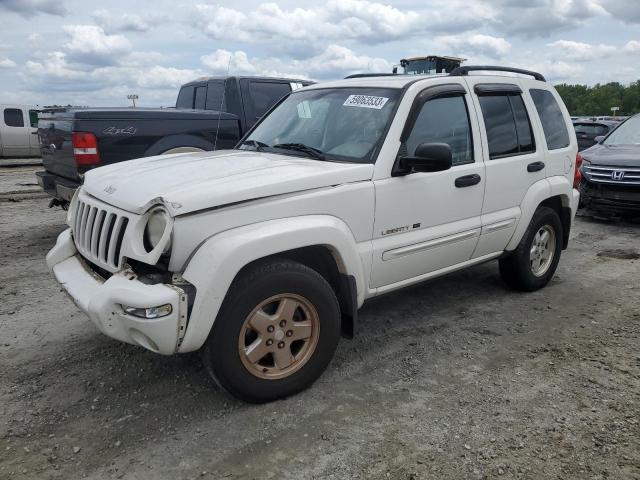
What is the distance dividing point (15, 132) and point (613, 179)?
15.8m

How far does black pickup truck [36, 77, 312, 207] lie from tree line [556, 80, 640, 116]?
91.6 m

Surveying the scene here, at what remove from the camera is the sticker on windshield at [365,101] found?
12.3ft

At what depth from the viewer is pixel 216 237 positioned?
9.12 feet

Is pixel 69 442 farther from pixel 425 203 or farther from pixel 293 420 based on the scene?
pixel 425 203

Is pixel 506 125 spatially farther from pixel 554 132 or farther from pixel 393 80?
pixel 393 80

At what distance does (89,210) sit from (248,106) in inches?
184

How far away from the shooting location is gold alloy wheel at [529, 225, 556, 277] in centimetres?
493

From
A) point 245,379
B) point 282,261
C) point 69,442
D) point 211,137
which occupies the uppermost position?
point 211,137

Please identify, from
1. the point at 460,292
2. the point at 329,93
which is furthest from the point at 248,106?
the point at 460,292

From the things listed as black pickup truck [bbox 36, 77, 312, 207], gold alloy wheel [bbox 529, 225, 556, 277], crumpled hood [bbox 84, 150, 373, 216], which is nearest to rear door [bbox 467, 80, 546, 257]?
gold alloy wheel [bbox 529, 225, 556, 277]

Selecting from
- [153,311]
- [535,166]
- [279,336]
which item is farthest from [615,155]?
[153,311]

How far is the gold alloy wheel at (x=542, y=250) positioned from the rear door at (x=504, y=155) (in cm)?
52

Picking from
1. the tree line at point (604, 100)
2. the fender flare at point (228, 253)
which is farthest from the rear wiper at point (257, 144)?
the tree line at point (604, 100)

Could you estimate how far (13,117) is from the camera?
1605 centimetres
